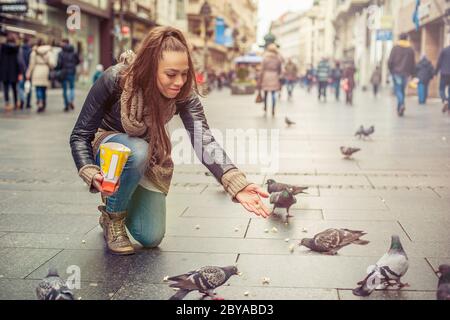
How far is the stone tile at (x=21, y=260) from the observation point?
151 inches

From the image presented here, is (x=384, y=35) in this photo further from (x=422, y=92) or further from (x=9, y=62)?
(x=9, y=62)

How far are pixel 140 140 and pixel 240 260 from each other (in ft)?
3.11

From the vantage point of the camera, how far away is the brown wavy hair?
12.1ft

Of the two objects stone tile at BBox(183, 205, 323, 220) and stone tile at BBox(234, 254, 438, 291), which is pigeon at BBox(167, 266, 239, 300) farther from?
stone tile at BBox(183, 205, 323, 220)

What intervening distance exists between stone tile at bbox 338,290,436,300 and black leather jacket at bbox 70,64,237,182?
1.00 metres

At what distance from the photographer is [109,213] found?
13.9 feet

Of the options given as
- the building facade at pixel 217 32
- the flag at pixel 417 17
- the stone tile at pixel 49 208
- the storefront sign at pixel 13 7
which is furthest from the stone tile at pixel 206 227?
the building facade at pixel 217 32

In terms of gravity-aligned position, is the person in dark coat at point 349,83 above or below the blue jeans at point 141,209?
above

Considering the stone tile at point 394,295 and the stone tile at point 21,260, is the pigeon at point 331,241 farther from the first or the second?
the stone tile at point 21,260

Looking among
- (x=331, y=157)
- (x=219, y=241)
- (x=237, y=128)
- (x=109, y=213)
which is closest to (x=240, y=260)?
(x=219, y=241)

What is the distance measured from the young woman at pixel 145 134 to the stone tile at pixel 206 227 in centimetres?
53

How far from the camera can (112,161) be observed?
131 inches

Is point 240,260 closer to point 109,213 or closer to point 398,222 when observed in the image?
point 109,213

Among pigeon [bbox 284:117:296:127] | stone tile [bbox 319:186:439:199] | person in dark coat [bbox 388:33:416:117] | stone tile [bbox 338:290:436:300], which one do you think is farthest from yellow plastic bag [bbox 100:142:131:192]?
person in dark coat [bbox 388:33:416:117]
